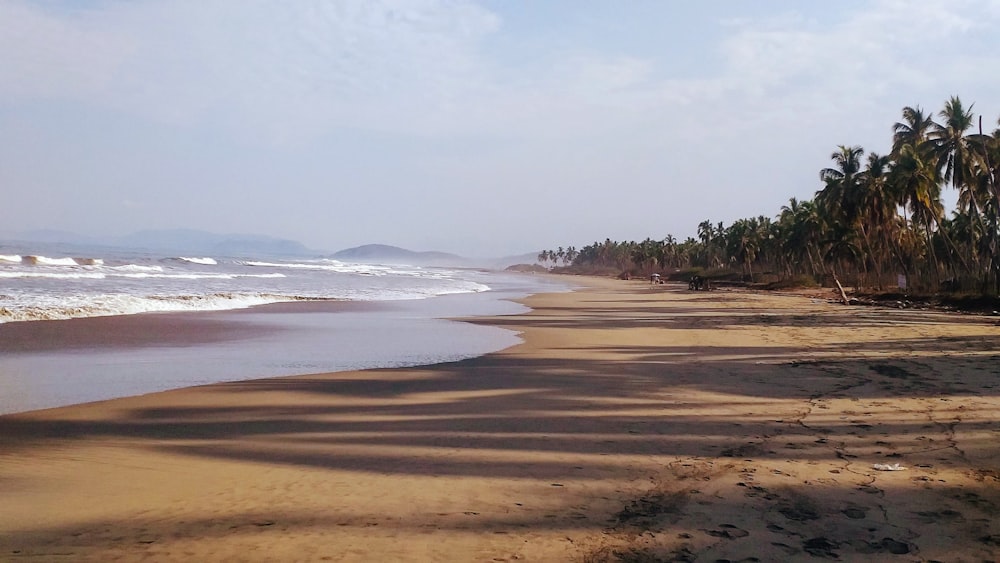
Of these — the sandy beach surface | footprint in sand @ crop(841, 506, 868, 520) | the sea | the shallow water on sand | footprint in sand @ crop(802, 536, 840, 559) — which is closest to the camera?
footprint in sand @ crop(802, 536, 840, 559)

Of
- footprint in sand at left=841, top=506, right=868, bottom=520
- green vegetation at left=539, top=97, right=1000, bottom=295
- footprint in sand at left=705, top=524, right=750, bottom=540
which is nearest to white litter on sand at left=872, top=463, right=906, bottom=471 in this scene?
footprint in sand at left=841, top=506, right=868, bottom=520

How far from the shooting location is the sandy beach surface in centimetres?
479

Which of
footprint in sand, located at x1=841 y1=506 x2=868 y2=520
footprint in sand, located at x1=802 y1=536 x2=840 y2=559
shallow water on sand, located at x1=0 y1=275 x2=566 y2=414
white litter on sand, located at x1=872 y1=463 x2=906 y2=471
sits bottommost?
shallow water on sand, located at x1=0 y1=275 x2=566 y2=414

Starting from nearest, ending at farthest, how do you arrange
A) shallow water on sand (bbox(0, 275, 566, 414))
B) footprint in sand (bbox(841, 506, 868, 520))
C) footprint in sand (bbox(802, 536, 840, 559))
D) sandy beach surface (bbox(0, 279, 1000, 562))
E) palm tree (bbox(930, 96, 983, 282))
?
1. footprint in sand (bbox(802, 536, 840, 559))
2. sandy beach surface (bbox(0, 279, 1000, 562))
3. footprint in sand (bbox(841, 506, 868, 520))
4. shallow water on sand (bbox(0, 275, 566, 414))
5. palm tree (bbox(930, 96, 983, 282))

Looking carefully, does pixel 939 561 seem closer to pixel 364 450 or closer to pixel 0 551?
pixel 364 450

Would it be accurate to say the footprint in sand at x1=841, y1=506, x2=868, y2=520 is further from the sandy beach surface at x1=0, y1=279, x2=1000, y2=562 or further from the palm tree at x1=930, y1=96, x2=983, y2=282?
the palm tree at x1=930, y1=96, x2=983, y2=282

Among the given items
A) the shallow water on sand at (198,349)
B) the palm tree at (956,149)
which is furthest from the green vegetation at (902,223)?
the shallow water on sand at (198,349)

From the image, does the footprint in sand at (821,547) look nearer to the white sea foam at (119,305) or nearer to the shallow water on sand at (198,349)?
the shallow water on sand at (198,349)

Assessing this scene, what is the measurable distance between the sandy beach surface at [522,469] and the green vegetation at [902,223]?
87.1ft

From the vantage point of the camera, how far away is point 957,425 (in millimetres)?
8047

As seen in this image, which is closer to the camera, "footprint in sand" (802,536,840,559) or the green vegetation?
"footprint in sand" (802,536,840,559)

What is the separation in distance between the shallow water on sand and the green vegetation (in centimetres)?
2541

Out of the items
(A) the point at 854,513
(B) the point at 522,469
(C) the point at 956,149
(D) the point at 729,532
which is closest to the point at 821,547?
(D) the point at 729,532

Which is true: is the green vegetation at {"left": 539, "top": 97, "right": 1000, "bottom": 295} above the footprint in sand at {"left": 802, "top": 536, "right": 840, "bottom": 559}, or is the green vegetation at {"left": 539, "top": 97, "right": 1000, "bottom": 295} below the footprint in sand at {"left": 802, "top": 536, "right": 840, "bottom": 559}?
above
